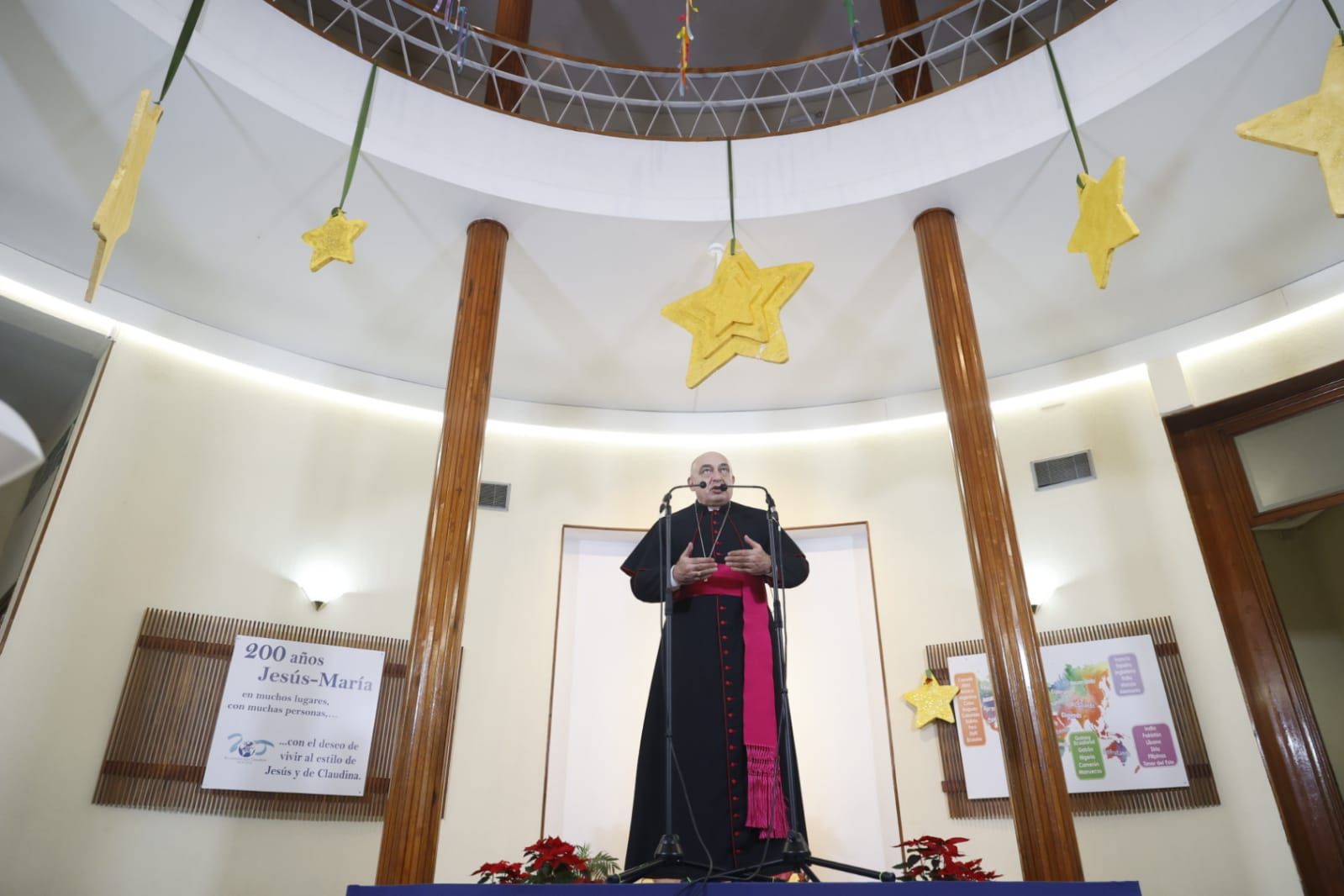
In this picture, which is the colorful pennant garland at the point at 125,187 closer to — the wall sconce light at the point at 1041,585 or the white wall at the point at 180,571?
the white wall at the point at 180,571

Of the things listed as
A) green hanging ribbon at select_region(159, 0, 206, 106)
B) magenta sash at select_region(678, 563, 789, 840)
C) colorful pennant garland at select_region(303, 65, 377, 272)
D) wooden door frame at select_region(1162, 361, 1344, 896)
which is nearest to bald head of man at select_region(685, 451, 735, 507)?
magenta sash at select_region(678, 563, 789, 840)

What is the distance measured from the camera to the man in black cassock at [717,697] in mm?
3385

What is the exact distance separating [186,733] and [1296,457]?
7.08 m

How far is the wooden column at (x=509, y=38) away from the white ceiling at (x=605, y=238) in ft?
4.16

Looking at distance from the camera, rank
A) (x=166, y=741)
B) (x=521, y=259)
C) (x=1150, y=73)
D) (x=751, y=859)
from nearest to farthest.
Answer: (x=751, y=859) < (x=1150, y=73) < (x=166, y=741) < (x=521, y=259)

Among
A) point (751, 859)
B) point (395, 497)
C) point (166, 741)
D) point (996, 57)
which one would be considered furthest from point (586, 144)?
point (166, 741)

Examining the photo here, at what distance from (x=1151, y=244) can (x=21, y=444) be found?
18.9 feet

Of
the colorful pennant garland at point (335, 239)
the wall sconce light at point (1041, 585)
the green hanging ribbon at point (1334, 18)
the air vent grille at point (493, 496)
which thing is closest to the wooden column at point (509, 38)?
the colorful pennant garland at point (335, 239)

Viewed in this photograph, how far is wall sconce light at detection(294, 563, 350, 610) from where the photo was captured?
5.81 metres

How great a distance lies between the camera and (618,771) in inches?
242

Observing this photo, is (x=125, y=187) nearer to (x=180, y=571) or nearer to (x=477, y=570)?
(x=180, y=571)

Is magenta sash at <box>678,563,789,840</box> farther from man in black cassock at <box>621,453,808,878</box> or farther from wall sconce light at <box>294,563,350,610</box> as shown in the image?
wall sconce light at <box>294,563,350,610</box>

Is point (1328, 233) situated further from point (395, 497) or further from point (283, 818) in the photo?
point (283, 818)

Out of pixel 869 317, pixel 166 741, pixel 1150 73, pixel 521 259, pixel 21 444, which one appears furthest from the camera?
pixel 869 317
